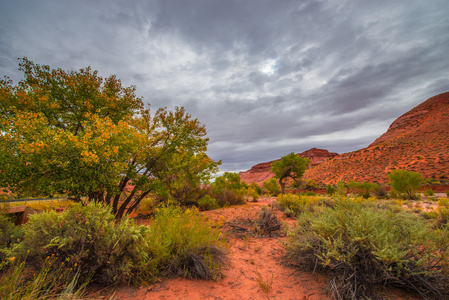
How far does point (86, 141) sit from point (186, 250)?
3.91 metres

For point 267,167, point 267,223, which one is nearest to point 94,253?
point 267,223

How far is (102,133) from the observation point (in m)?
5.79

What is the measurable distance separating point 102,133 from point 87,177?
1.44 metres

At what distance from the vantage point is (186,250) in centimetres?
407

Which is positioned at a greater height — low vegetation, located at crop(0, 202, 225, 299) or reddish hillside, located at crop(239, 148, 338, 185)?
reddish hillside, located at crop(239, 148, 338, 185)

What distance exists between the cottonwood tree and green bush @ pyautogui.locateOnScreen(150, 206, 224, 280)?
9.34 feet

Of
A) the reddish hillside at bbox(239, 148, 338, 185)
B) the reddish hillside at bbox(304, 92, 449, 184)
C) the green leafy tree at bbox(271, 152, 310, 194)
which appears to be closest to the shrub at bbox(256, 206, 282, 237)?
the green leafy tree at bbox(271, 152, 310, 194)

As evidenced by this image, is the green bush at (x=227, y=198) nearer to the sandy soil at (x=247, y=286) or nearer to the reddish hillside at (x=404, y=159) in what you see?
the sandy soil at (x=247, y=286)

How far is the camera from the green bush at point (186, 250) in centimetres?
387

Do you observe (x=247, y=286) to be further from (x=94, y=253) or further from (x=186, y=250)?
(x=94, y=253)

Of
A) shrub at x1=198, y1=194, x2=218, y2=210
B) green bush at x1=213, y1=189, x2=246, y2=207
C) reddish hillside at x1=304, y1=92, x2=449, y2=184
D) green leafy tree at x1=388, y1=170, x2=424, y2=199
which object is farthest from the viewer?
reddish hillside at x1=304, y1=92, x2=449, y2=184

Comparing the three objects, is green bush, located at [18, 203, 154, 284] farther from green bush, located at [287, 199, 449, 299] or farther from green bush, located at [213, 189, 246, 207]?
green bush, located at [213, 189, 246, 207]

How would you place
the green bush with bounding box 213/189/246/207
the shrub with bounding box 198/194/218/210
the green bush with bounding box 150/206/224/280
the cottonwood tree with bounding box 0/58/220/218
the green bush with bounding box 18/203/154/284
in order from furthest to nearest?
the green bush with bounding box 213/189/246/207, the shrub with bounding box 198/194/218/210, the cottonwood tree with bounding box 0/58/220/218, the green bush with bounding box 150/206/224/280, the green bush with bounding box 18/203/154/284

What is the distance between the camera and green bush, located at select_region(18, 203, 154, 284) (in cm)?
316
